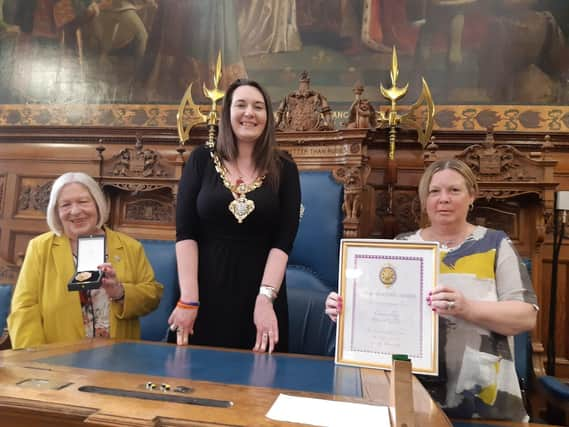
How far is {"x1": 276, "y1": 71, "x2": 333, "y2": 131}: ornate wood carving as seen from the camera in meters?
3.06

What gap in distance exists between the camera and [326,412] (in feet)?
2.34

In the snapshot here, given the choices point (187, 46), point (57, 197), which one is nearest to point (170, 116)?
point (187, 46)

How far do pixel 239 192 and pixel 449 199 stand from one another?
720mm

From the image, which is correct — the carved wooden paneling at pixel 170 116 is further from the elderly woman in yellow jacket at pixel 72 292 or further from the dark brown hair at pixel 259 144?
the elderly woman in yellow jacket at pixel 72 292

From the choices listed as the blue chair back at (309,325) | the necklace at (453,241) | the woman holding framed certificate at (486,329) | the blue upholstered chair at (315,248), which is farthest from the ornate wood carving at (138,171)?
the woman holding framed certificate at (486,329)

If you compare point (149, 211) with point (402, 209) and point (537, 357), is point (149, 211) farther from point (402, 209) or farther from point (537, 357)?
point (537, 357)

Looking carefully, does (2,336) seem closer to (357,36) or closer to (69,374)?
(69,374)

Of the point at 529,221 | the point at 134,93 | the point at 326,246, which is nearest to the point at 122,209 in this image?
the point at 134,93

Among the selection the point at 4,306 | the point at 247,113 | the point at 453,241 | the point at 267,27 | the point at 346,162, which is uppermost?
the point at 267,27

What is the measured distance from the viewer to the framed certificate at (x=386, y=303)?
3.50 ft

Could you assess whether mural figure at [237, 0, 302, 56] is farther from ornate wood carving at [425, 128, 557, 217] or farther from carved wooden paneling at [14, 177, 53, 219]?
carved wooden paneling at [14, 177, 53, 219]

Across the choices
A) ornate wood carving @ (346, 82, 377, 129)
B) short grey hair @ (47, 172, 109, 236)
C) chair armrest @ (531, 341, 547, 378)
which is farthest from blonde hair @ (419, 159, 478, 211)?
chair armrest @ (531, 341, 547, 378)

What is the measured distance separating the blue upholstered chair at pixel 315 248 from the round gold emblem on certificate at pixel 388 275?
1.23 m

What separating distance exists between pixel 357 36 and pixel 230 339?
3184 mm
